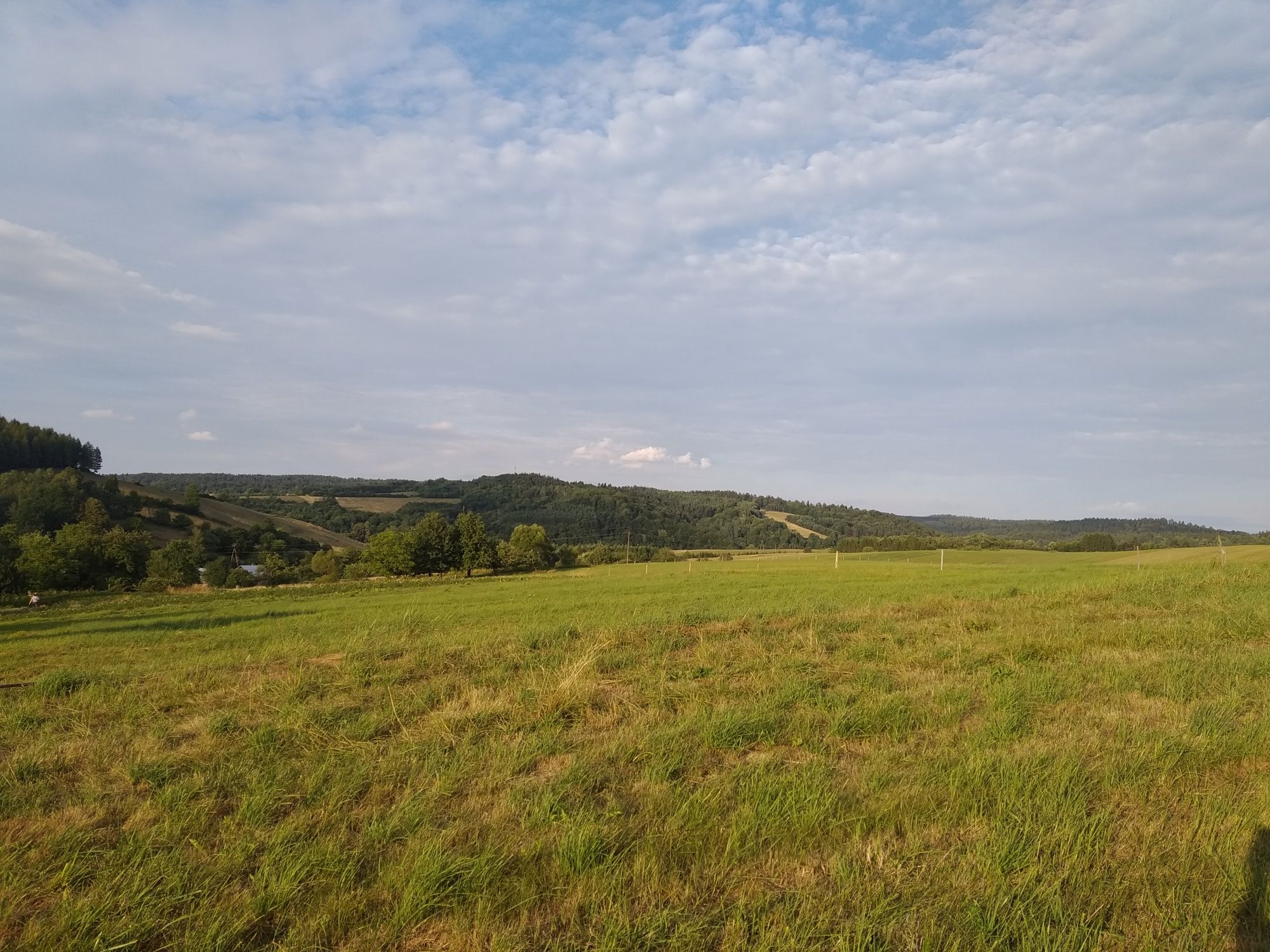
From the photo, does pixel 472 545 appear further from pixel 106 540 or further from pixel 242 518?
pixel 242 518

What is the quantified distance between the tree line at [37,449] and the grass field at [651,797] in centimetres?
15665

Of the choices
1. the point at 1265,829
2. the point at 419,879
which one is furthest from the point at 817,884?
the point at 1265,829

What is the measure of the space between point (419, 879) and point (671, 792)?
2017mm

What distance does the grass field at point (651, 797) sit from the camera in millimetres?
3688

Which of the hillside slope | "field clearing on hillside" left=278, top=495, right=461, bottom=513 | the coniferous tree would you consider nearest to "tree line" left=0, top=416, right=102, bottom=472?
the hillside slope

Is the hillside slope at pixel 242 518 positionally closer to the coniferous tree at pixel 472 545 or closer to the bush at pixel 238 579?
the bush at pixel 238 579

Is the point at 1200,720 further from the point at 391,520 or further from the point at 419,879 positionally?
the point at 391,520

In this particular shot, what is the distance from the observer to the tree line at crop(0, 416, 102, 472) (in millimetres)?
130500

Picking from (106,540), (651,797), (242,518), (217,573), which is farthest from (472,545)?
(651,797)

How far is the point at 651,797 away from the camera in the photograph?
514 centimetres

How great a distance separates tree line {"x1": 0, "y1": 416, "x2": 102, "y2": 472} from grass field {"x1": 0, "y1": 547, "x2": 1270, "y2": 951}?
156647mm

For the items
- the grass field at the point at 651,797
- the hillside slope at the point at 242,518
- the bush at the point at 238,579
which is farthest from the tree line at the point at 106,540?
the grass field at the point at 651,797

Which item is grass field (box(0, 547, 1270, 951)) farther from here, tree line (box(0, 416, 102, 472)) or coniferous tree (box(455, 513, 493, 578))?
tree line (box(0, 416, 102, 472))

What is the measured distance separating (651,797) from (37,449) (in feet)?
585
